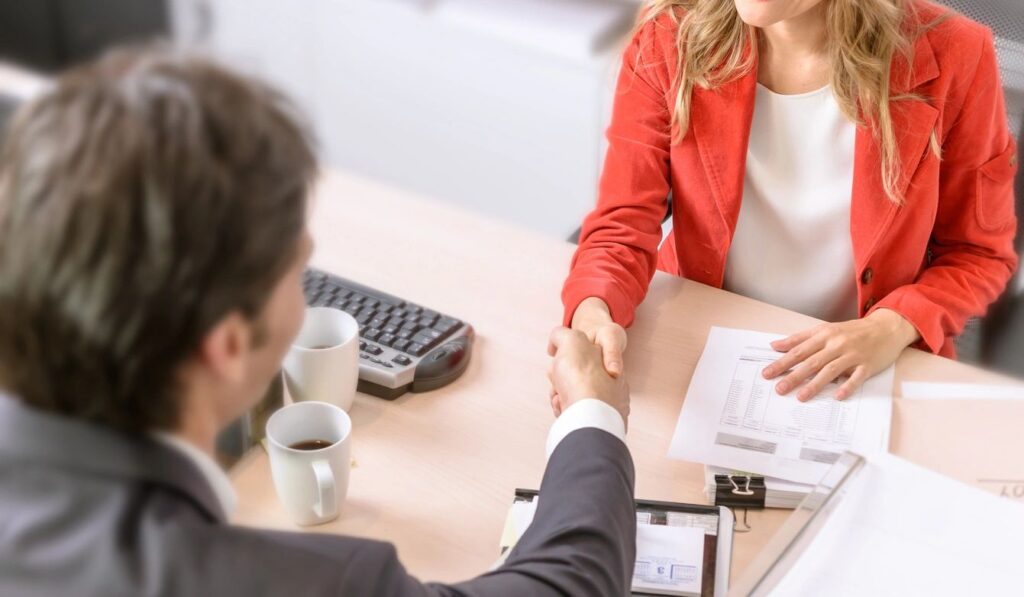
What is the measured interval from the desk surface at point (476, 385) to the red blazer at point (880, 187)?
6 centimetres

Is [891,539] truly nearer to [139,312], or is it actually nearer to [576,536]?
[576,536]

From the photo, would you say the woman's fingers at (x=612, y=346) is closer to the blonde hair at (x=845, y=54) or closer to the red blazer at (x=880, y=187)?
the red blazer at (x=880, y=187)

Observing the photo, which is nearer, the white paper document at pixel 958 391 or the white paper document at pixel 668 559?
the white paper document at pixel 668 559

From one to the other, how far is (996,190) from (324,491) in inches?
35.0

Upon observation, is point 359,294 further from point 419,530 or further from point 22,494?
point 22,494

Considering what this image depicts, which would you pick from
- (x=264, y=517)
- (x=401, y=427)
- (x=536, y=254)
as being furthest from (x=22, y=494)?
(x=536, y=254)

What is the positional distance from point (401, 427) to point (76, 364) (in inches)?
20.2

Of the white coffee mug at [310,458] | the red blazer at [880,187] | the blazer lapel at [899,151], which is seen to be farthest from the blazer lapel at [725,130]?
the white coffee mug at [310,458]


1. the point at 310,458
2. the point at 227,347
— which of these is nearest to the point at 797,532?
the point at 310,458

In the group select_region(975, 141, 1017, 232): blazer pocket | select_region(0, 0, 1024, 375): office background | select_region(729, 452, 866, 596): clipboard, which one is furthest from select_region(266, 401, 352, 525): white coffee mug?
select_region(0, 0, 1024, 375): office background

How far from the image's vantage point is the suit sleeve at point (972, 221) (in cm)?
128

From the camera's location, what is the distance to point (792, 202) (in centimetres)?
139

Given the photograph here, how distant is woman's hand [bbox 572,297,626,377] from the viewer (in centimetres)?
108

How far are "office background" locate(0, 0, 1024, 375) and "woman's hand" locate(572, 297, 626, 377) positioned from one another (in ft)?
3.68
